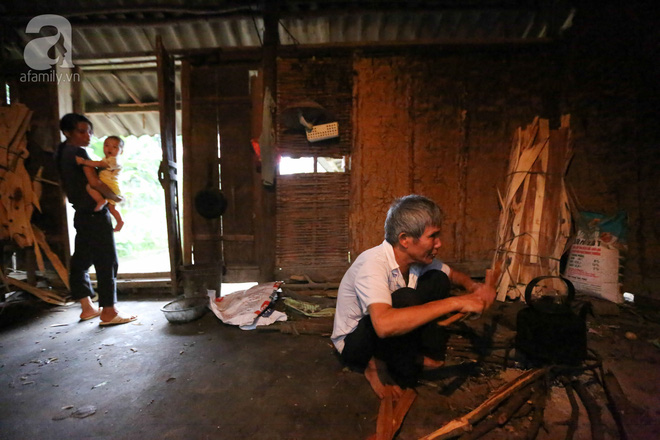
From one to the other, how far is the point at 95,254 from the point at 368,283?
341 centimetres

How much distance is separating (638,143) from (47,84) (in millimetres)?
8581

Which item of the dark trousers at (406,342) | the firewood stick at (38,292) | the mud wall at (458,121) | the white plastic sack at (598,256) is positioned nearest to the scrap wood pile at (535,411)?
the dark trousers at (406,342)

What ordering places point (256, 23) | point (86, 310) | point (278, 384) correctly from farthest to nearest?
point (256, 23) < point (86, 310) < point (278, 384)

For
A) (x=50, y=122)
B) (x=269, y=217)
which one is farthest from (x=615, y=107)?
(x=50, y=122)

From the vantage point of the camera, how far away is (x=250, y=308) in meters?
3.28

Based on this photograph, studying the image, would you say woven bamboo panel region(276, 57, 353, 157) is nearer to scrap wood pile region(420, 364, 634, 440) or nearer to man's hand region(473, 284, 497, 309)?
man's hand region(473, 284, 497, 309)

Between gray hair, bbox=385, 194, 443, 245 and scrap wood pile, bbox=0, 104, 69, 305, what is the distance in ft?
16.5

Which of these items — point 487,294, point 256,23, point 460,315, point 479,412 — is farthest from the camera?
point 256,23

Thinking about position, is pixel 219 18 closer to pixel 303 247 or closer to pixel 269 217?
pixel 269 217

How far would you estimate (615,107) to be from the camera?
140 inches

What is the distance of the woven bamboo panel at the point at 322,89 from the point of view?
3914 millimetres

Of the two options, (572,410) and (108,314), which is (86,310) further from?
(572,410)

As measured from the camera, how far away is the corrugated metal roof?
394 cm

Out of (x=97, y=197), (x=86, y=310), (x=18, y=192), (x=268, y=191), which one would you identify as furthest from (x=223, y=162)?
(x=18, y=192)
